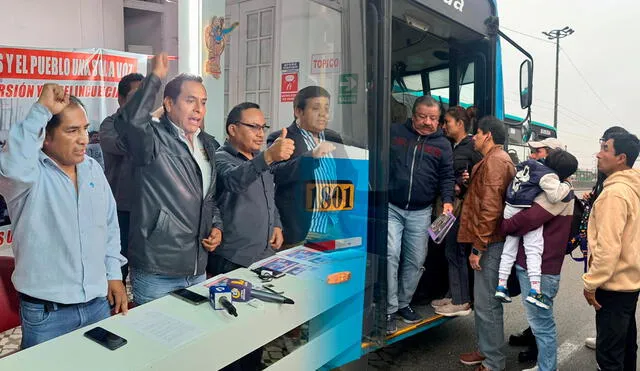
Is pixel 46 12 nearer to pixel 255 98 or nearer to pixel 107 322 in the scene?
pixel 255 98

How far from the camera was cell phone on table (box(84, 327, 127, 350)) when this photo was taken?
1.38 m

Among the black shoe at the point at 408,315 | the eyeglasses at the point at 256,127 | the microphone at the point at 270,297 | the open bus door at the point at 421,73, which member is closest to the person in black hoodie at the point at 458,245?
the open bus door at the point at 421,73

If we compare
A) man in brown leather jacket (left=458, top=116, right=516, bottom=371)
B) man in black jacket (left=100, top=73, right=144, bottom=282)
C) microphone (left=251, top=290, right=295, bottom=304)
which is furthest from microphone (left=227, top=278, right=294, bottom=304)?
man in brown leather jacket (left=458, top=116, right=516, bottom=371)

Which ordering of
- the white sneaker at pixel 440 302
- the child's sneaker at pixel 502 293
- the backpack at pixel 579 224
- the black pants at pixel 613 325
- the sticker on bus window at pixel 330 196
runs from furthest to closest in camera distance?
1. the white sneaker at pixel 440 302
2. the backpack at pixel 579 224
3. the child's sneaker at pixel 502 293
4. the black pants at pixel 613 325
5. the sticker on bus window at pixel 330 196

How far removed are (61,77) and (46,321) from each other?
66 centimetres

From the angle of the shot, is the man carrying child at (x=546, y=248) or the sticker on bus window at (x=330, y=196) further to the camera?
the man carrying child at (x=546, y=248)

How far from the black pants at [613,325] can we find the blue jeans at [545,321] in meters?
0.25

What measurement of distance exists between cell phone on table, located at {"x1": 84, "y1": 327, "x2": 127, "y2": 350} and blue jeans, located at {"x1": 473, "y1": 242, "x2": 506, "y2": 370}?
95.9 inches

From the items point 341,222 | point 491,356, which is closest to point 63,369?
point 341,222

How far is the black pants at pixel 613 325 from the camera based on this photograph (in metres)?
2.84

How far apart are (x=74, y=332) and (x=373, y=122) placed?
1.64m

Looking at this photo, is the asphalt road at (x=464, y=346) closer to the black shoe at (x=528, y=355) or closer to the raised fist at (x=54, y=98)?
the black shoe at (x=528, y=355)

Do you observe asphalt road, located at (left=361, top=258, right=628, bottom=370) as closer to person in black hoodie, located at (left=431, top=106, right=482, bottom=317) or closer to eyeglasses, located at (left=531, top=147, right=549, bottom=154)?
person in black hoodie, located at (left=431, top=106, right=482, bottom=317)

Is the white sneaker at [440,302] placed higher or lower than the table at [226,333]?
lower
